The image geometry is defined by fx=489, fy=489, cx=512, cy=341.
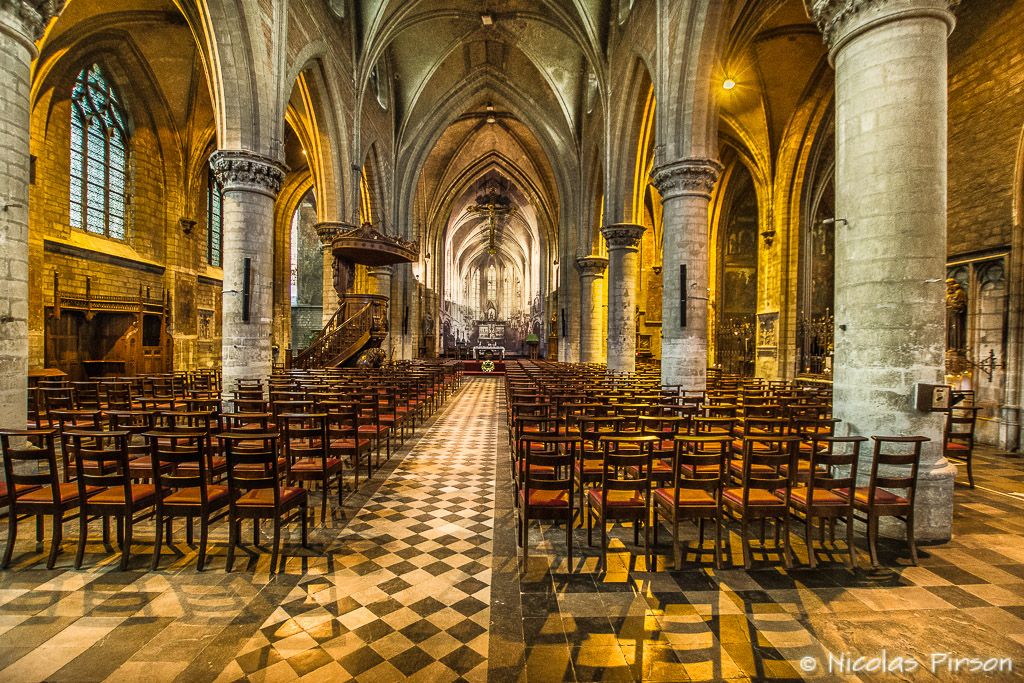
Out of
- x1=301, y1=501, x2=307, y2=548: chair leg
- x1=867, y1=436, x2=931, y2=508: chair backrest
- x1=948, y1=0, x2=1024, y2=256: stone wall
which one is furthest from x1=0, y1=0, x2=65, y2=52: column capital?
x1=948, y1=0, x2=1024, y2=256: stone wall

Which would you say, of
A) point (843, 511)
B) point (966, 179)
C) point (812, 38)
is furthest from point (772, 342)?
point (843, 511)

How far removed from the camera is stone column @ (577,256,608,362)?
2247cm

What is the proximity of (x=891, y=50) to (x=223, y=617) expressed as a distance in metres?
7.54

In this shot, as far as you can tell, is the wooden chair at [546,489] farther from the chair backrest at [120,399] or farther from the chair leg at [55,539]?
the chair backrest at [120,399]

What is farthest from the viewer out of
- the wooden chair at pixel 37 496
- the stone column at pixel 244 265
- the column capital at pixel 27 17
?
the stone column at pixel 244 265

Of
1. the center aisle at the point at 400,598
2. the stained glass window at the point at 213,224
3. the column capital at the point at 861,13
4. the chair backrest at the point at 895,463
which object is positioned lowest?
the center aisle at the point at 400,598

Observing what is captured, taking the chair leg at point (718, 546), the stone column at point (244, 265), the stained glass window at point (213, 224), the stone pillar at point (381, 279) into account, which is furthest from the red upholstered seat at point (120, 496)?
the stained glass window at point (213, 224)

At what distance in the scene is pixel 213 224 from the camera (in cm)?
2253

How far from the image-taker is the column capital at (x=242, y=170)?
10.6 metres

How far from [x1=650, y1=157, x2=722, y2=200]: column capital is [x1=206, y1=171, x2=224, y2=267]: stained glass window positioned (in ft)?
65.8

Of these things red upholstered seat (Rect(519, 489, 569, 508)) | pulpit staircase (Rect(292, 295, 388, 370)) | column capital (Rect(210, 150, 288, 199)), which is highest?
column capital (Rect(210, 150, 288, 199))

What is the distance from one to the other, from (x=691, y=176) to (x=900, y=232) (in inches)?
263

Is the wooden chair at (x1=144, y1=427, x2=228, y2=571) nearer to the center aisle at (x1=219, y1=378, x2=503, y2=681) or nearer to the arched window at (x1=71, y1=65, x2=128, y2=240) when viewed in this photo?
the center aisle at (x1=219, y1=378, x2=503, y2=681)

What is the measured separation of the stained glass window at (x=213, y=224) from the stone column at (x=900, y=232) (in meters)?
24.0
